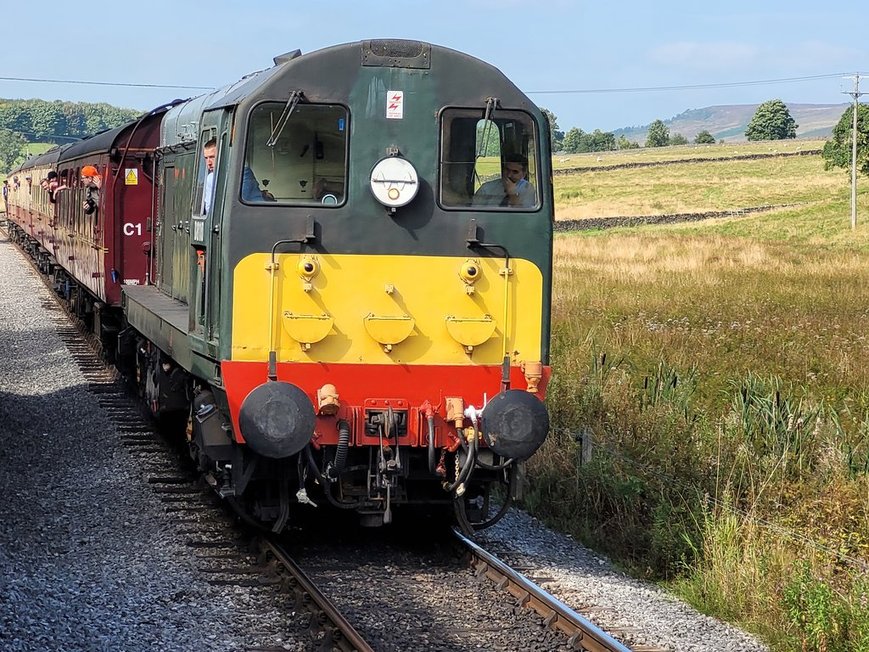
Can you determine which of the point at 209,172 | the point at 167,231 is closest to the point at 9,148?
the point at 167,231

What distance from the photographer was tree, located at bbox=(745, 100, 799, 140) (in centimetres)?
13988

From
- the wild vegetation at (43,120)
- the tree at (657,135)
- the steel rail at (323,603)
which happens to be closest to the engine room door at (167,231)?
the steel rail at (323,603)

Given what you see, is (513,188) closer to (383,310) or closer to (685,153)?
(383,310)

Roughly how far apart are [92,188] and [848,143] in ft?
188

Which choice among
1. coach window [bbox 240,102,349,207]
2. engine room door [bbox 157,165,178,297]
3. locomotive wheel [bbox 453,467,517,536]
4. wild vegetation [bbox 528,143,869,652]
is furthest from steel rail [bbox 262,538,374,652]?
engine room door [bbox 157,165,178,297]

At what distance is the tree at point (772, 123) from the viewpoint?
13988 centimetres

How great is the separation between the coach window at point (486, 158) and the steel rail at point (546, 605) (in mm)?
2220

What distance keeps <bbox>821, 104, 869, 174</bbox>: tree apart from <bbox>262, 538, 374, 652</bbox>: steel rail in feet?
194

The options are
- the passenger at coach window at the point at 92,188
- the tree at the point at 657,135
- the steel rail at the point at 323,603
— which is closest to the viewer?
the steel rail at the point at 323,603

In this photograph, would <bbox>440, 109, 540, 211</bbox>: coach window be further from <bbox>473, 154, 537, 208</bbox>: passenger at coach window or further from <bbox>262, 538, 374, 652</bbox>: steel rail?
<bbox>262, 538, 374, 652</bbox>: steel rail

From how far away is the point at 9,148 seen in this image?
122 m

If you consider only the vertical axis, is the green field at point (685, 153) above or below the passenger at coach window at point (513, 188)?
above

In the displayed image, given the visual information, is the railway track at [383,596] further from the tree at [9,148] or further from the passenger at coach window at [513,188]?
the tree at [9,148]

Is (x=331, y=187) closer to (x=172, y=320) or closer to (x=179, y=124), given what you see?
(x=172, y=320)
